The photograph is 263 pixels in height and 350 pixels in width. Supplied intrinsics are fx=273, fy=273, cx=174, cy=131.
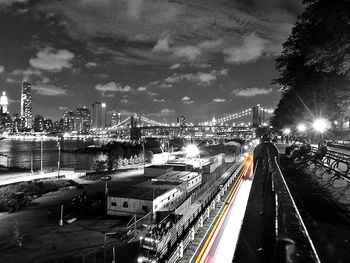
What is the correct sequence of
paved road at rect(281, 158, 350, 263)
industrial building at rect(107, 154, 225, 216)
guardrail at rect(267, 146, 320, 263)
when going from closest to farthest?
guardrail at rect(267, 146, 320, 263)
paved road at rect(281, 158, 350, 263)
industrial building at rect(107, 154, 225, 216)

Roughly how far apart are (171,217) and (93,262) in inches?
208

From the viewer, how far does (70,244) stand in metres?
19.0

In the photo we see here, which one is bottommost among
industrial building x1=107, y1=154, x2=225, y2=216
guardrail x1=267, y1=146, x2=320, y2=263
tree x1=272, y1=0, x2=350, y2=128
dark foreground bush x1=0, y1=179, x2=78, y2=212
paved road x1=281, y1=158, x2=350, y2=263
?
dark foreground bush x1=0, y1=179, x2=78, y2=212

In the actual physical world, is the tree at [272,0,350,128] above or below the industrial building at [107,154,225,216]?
above

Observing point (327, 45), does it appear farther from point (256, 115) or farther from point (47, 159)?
point (256, 115)

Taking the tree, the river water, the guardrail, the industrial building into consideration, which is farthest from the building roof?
the river water

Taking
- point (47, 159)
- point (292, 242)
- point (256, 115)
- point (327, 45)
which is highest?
point (256, 115)

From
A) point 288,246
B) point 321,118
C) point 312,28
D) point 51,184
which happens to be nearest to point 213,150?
point 51,184

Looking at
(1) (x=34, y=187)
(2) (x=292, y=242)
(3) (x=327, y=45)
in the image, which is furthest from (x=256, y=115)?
(2) (x=292, y=242)

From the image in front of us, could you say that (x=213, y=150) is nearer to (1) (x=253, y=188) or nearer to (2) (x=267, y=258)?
(1) (x=253, y=188)

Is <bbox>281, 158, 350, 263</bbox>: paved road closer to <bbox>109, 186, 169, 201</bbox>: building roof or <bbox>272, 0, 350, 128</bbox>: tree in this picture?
<bbox>272, 0, 350, 128</bbox>: tree

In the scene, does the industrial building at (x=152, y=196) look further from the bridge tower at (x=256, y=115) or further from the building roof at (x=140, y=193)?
the bridge tower at (x=256, y=115)

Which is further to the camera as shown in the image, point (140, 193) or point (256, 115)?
point (256, 115)

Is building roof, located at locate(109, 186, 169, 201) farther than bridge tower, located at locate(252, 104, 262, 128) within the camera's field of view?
No
